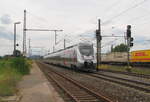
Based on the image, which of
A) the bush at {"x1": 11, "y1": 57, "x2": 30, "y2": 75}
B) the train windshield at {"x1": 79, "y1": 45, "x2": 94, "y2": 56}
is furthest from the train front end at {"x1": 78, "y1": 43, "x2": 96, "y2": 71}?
the bush at {"x1": 11, "y1": 57, "x2": 30, "y2": 75}

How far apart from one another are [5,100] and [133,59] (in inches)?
1458

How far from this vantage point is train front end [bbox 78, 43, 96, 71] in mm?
28531

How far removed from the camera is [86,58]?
94.6ft

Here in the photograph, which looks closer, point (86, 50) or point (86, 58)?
point (86, 58)

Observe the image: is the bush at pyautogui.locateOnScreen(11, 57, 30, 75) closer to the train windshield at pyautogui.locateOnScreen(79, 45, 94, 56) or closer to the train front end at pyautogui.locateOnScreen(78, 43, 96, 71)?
the train front end at pyautogui.locateOnScreen(78, 43, 96, 71)

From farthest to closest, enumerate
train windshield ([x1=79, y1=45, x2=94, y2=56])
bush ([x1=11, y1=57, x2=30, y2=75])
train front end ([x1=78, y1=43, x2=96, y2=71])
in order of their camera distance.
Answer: train windshield ([x1=79, y1=45, x2=94, y2=56])
train front end ([x1=78, y1=43, x2=96, y2=71])
bush ([x1=11, y1=57, x2=30, y2=75])

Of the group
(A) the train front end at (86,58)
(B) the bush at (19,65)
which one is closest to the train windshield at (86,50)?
(A) the train front end at (86,58)

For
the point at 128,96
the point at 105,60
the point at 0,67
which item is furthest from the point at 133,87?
the point at 105,60

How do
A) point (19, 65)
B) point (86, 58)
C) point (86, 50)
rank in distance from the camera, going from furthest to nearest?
point (86, 50), point (86, 58), point (19, 65)

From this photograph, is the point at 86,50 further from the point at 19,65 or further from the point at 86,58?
the point at 19,65

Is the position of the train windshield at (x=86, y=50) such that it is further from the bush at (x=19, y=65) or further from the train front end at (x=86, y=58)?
the bush at (x=19, y=65)

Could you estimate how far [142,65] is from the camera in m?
41.4

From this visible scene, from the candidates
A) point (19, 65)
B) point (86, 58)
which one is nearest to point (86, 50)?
point (86, 58)

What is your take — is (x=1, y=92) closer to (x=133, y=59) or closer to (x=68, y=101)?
(x=68, y=101)
